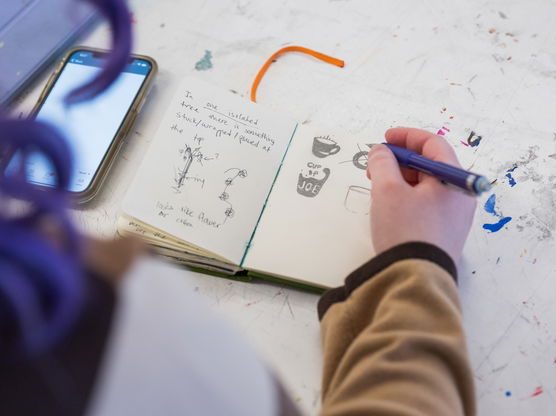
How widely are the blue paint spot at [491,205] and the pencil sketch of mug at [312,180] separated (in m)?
0.20

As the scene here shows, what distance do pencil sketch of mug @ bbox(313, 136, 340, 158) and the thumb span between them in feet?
0.25

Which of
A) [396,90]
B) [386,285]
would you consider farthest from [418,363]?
[396,90]

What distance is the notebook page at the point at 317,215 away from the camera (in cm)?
54

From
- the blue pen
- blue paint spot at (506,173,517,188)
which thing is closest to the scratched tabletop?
blue paint spot at (506,173,517,188)

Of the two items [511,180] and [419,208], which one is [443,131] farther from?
[419,208]

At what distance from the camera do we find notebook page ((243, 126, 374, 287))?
542 millimetres

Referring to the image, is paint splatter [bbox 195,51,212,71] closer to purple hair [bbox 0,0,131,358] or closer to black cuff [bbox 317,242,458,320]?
black cuff [bbox 317,242,458,320]

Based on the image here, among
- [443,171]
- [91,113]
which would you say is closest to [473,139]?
[443,171]

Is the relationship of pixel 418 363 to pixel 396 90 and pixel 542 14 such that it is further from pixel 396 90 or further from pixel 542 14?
pixel 542 14

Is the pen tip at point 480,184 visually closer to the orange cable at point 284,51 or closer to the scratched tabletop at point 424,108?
the scratched tabletop at point 424,108

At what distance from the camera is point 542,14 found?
2.41 ft

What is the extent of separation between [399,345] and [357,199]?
0.22 metres

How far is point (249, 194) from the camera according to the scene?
0.59 meters

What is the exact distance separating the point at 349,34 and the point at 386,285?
0.45 metres
